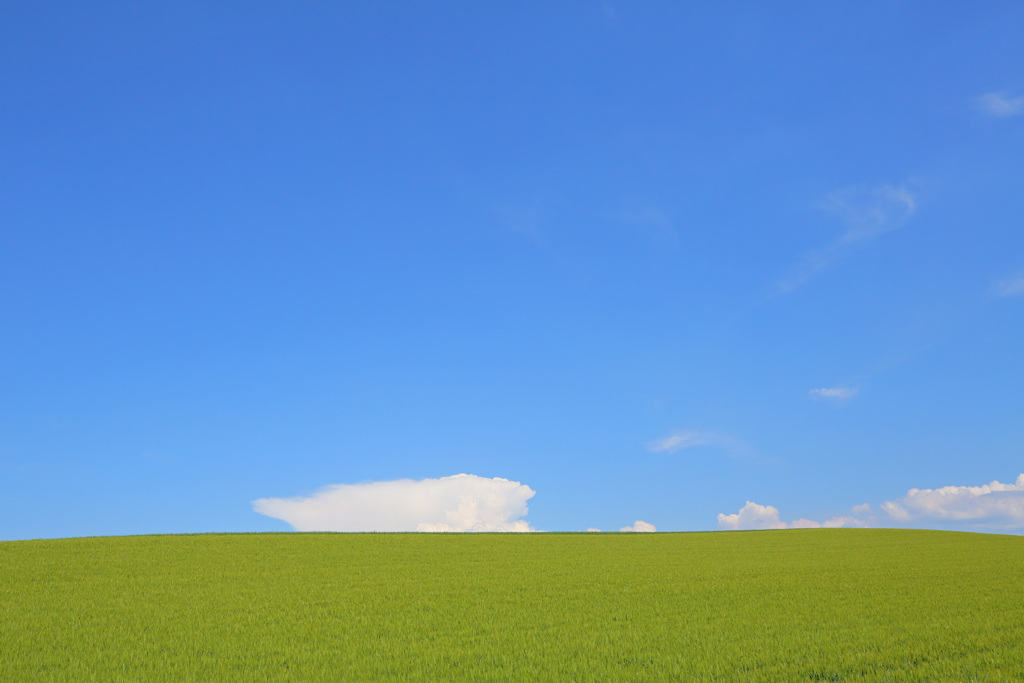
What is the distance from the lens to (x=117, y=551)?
32.2m

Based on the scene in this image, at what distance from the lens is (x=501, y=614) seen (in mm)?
18312

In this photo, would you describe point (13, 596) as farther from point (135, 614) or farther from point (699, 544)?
point (699, 544)

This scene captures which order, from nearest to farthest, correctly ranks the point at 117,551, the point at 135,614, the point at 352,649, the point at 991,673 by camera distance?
the point at 991,673 < the point at 352,649 < the point at 135,614 < the point at 117,551

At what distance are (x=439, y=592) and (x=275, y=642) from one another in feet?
23.2

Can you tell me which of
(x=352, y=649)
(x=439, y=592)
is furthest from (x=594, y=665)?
(x=439, y=592)

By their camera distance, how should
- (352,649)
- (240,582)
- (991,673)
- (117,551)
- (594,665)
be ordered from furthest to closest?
(117,551), (240,582), (352,649), (594,665), (991,673)

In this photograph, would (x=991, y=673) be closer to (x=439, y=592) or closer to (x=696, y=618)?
(x=696, y=618)

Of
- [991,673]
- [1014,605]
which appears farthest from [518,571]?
[991,673]

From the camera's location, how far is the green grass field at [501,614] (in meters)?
13.1

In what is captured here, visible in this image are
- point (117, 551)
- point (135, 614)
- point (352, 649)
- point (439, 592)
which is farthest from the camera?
point (117, 551)

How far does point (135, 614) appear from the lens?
62.5ft

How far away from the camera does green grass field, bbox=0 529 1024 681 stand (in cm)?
1315

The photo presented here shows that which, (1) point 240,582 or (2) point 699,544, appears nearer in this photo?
(1) point 240,582

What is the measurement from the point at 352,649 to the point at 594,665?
5.34m
